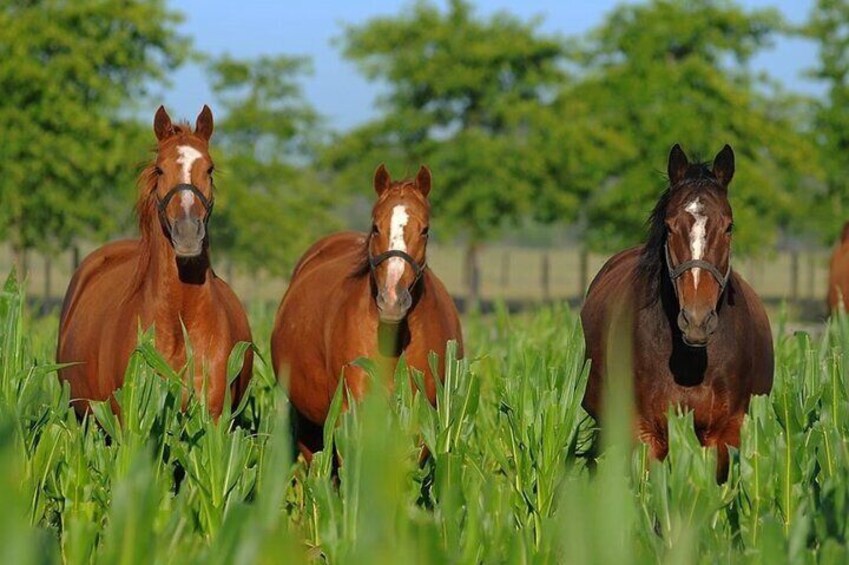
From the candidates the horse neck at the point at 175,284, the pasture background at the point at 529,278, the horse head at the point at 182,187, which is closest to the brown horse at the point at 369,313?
the horse neck at the point at 175,284

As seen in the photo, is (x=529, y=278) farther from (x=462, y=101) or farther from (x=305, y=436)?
(x=305, y=436)

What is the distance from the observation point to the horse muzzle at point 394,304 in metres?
7.02

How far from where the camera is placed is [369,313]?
7469 millimetres

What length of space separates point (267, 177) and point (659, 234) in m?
37.1

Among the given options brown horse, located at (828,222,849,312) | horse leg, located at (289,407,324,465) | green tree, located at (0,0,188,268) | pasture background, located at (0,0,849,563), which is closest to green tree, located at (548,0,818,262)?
pasture background, located at (0,0,849,563)

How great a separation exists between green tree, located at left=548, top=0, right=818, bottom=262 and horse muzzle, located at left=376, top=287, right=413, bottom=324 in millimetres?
30132

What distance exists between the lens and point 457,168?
1620 inches

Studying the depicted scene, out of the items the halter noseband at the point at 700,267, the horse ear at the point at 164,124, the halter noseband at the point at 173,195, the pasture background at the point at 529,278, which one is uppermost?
the pasture background at the point at 529,278

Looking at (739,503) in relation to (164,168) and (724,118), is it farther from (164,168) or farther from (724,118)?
(724,118)

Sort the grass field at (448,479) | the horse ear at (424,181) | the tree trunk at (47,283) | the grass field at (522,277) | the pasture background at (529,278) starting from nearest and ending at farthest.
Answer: the grass field at (448,479) < the horse ear at (424,181) < the tree trunk at (47,283) < the pasture background at (529,278) < the grass field at (522,277)

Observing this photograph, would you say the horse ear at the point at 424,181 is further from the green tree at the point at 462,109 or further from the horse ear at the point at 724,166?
the green tree at the point at 462,109

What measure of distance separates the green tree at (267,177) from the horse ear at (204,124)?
3137 cm

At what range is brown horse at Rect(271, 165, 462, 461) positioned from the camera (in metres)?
7.12

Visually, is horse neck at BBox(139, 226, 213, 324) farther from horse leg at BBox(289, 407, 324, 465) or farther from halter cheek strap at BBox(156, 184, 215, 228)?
A: horse leg at BBox(289, 407, 324, 465)
